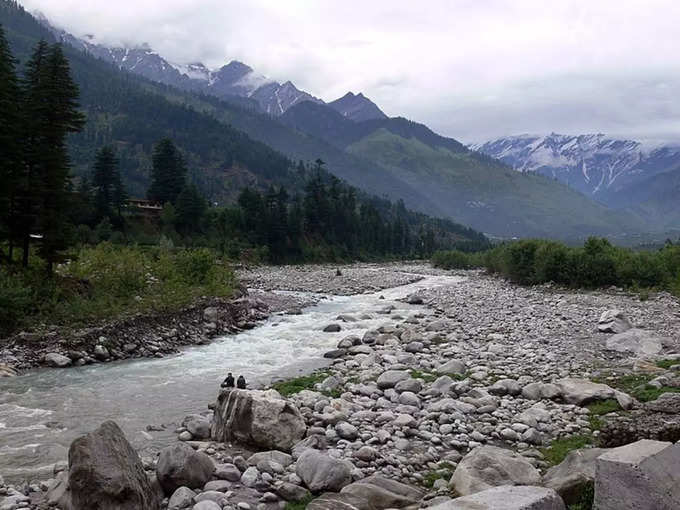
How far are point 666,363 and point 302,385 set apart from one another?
11.2 meters

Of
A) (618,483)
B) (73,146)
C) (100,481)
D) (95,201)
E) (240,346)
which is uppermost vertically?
(73,146)

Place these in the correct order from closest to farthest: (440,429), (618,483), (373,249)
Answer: (618,483), (440,429), (373,249)

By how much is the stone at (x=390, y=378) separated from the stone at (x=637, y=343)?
8.50 metres

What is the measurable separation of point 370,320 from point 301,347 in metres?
8.55

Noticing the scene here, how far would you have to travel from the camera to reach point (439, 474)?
369 inches

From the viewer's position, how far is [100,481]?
756 cm

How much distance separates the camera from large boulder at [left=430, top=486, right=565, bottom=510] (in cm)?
639

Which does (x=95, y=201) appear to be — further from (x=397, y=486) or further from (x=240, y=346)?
(x=397, y=486)

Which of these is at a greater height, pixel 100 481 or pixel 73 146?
pixel 73 146

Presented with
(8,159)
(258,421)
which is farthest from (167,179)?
(258,421)

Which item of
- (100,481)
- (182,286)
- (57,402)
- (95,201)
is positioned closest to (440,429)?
(100,481)

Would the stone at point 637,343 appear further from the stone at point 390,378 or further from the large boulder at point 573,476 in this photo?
the large boulder at point 573,476

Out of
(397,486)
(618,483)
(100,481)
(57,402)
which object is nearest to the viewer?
(618,483)

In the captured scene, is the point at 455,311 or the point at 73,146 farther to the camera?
the point at 73,146
